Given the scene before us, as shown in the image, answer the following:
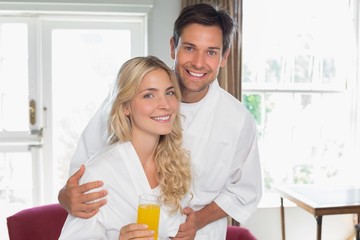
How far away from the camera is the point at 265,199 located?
4.11 meters

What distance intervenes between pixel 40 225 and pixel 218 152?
4.18ft

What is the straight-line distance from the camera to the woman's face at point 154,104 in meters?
1.55

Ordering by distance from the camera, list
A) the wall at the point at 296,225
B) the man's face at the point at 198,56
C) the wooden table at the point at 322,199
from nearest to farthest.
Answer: the man's face at the point at 198,56
the wooden table at the point at 322,199
the wall at the point at 296,225

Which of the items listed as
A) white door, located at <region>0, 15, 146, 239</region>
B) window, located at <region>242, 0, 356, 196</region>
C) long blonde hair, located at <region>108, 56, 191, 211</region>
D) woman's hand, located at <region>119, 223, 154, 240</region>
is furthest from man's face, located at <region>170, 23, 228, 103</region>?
window, located at <region>242, 0, 356, 196</region>

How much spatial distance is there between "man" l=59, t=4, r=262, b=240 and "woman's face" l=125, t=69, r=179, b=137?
18 cm

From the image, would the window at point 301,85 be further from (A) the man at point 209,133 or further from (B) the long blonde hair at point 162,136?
(B) the long blonde hair at point 162,136

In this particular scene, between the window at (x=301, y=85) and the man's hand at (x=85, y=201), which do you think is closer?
the man's hand at (x=85, y=201)

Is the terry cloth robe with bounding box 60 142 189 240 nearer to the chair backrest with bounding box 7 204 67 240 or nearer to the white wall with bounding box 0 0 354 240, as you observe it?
the chair backrest with bounding box 7 204 67 240

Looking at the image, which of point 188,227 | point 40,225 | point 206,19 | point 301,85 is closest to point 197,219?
point 188,227

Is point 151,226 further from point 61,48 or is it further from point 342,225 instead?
point 342,225

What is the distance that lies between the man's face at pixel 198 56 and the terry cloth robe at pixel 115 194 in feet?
1.15

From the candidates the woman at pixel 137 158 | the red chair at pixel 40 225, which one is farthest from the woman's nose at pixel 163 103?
the red chair at pixel 40 225

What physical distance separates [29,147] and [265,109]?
2.09 metres

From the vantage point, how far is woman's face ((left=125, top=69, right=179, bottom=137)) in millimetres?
1554
